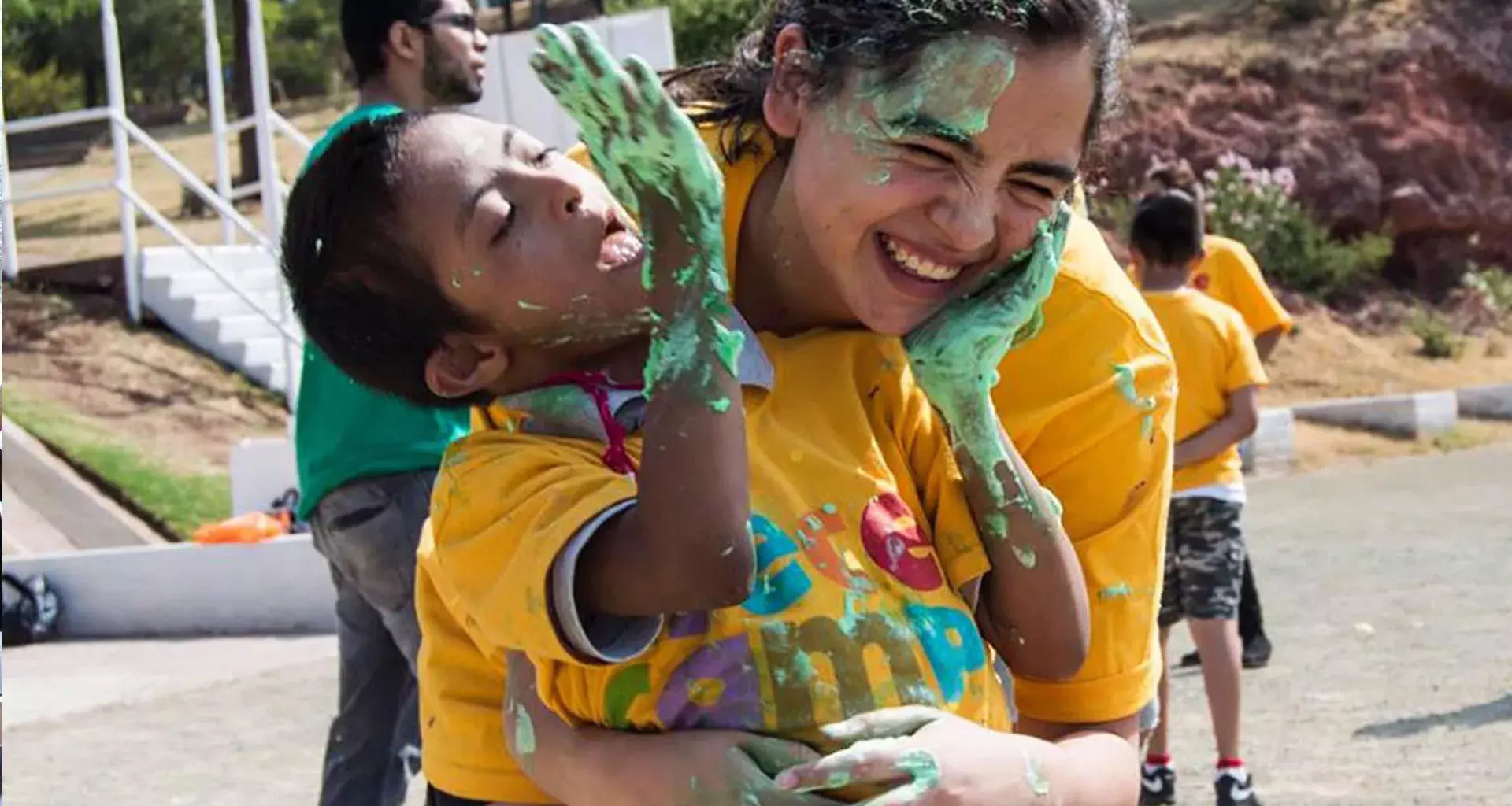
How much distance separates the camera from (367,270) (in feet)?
6.89

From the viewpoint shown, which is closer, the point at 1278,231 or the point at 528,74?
the point at 528,74

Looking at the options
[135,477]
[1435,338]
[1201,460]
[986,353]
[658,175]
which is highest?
[658,175]

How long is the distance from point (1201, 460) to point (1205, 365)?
1.13 feet

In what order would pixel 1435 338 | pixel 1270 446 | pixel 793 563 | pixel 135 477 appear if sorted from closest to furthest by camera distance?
pixel 793 563 < pixel 135 477 < pixel 1270 446 < pixel 1435 338

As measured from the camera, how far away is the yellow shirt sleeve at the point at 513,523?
1802 mm

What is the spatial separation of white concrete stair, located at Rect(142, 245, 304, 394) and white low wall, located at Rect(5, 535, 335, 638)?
336 centimetres

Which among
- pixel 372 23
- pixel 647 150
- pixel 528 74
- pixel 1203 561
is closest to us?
pixel 647 150

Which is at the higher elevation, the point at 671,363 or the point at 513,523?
the point at 671,363

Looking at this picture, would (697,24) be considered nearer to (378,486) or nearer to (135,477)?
(135,477)

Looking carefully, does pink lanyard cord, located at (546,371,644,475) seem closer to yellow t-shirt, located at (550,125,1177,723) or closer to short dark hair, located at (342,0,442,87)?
yellow t-shirt, located at (550,125,1177,723)

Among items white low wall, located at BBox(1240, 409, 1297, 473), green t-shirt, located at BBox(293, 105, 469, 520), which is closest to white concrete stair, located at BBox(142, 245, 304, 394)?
white low wall, located at BBox(1240, 409, 1297, 473)

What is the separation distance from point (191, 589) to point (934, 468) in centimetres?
765

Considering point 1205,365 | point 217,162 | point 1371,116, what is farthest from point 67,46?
point 1205,365

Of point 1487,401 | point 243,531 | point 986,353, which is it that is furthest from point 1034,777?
point 1487,401
